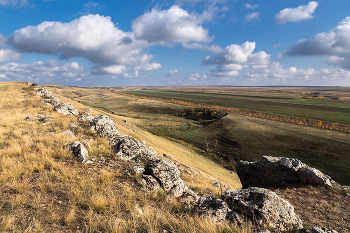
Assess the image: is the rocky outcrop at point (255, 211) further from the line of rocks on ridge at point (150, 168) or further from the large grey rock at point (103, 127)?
the large grey rock at point (103, 127)

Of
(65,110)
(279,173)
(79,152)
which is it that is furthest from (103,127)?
(279,173)

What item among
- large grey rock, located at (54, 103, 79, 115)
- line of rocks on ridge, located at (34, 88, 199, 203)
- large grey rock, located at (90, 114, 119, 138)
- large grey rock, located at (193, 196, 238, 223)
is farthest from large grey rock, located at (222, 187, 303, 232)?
large grey rock, located at (54, 103, 79, 115)

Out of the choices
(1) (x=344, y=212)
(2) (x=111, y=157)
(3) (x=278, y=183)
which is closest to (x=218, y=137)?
(3) (x=278, y=183)

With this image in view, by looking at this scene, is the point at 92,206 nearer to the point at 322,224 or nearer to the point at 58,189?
the point at 58,189

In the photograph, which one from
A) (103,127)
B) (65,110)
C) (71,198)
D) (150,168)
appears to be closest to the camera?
(71,198)

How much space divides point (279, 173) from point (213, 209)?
715 inches

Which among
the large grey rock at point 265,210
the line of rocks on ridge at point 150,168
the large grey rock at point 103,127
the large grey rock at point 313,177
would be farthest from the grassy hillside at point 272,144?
the large grey rock at point 265,210

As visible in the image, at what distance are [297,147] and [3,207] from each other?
2565 inches

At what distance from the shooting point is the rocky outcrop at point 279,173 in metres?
16.5

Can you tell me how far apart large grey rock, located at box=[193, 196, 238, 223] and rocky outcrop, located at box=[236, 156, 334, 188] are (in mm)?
15733

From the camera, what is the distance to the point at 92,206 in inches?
234

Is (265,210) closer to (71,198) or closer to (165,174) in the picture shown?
(165,174)

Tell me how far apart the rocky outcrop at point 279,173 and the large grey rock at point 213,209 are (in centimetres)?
1573

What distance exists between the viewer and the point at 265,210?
6766 mm
